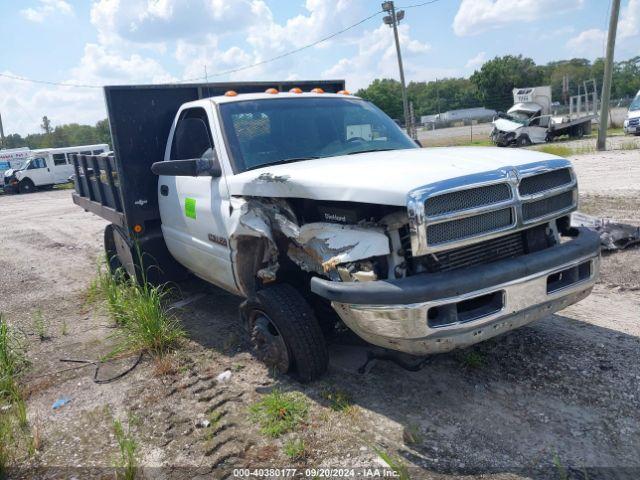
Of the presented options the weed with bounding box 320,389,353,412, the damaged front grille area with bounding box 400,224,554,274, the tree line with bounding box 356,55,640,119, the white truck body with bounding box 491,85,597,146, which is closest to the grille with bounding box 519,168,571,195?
the damaged front grille area with bounding box 400,224,554,274

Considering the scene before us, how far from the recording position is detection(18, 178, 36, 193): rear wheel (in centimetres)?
2631

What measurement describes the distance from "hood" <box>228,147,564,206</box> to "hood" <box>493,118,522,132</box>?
19.6 metres

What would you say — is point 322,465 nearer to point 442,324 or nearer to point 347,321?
point 347,321

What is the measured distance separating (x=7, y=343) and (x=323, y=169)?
3232 mm

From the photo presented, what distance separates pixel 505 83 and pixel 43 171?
52.1 m

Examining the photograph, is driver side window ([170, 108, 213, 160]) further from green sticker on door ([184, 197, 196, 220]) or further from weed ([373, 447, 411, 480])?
weed ([373, 447, 411, 480])

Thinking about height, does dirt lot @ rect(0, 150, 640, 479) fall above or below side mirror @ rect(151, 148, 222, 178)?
below

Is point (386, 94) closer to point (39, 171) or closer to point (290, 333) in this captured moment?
point (39, 171)

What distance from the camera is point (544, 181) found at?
324cm

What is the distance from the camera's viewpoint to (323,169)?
133 inches

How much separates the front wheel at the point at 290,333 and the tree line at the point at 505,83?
50146 mm

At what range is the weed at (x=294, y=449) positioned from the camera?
9.78ft

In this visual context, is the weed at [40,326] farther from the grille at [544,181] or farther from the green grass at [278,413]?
the grille at [544,181]

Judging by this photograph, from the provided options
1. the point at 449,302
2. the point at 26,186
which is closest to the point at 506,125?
the point at 449,302
